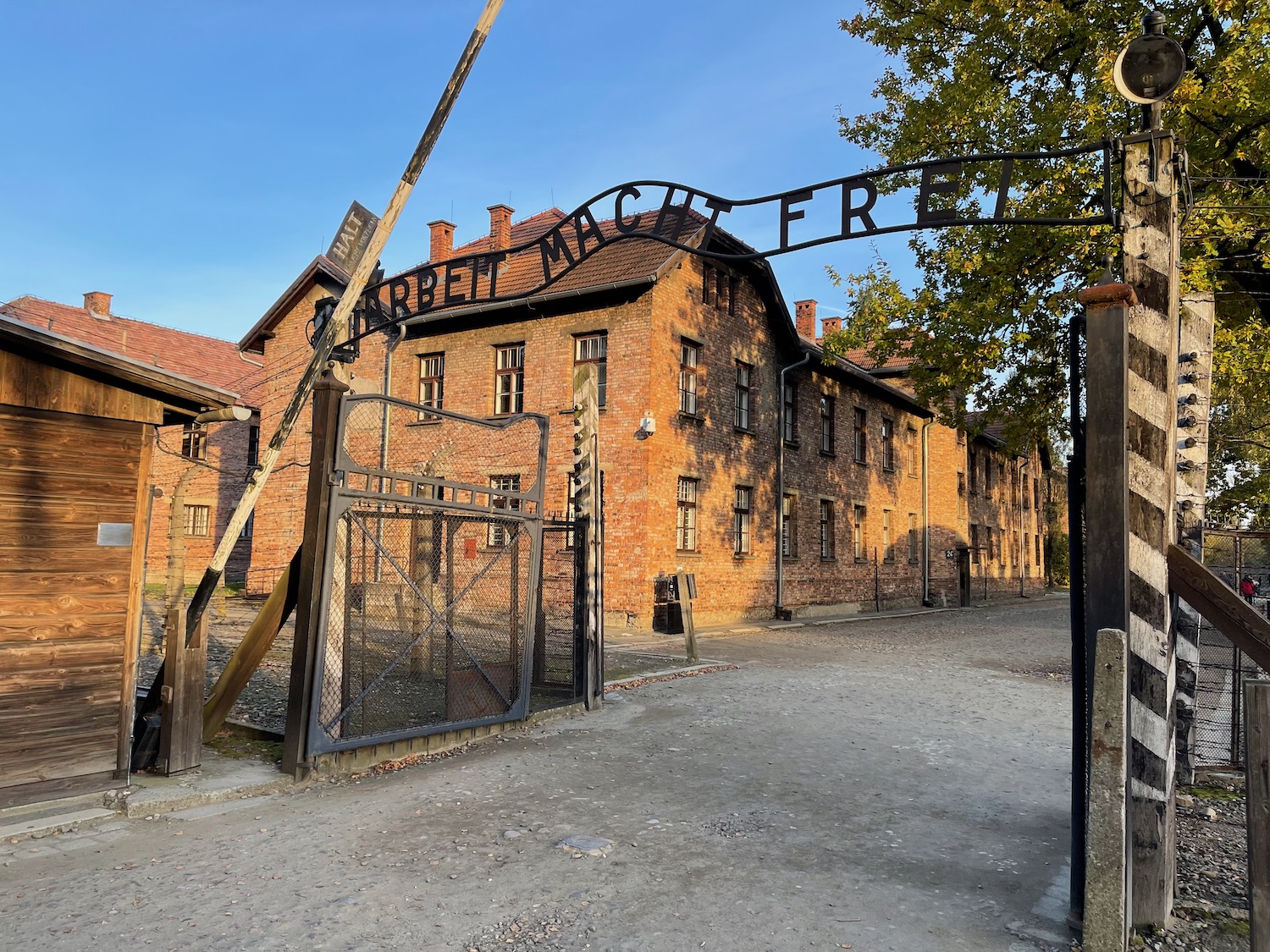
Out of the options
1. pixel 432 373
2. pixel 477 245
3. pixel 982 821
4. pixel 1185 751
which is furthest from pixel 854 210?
pixel 477 245

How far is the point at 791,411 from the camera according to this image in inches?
997

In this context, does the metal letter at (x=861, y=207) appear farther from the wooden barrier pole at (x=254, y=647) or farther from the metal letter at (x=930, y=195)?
the wooden barrier pole at (x=254, y=647)

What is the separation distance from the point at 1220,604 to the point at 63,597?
249 inches

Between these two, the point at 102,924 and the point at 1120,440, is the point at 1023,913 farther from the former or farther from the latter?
the point at 102,924

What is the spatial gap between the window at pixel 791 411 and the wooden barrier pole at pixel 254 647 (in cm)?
1939

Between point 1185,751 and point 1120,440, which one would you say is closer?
point 1120,440

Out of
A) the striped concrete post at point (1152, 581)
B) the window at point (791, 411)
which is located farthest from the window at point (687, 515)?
the striped concrete post at point (1152, 581)

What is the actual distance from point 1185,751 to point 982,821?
7.21ft

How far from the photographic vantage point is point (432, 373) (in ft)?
75.4

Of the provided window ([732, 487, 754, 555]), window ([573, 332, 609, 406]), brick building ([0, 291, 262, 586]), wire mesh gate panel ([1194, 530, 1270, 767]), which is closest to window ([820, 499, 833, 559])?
window ([732, 487, 754, 555])

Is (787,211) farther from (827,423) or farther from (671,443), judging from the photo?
(827,423)

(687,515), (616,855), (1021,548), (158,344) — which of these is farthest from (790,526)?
(1021,548)

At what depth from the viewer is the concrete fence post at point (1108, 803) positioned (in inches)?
141

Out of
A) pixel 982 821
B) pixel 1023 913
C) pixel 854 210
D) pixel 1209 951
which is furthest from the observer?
pixel 854 210
